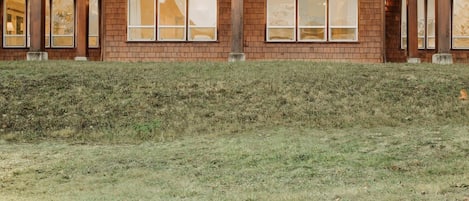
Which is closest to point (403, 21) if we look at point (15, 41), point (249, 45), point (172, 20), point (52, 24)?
point (249, 45)

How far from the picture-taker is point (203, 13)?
21297 millimetres

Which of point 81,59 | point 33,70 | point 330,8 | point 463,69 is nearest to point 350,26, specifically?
point 330,8

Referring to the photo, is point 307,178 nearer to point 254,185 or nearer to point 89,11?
point 254,185

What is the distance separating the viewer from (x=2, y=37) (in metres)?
24.3

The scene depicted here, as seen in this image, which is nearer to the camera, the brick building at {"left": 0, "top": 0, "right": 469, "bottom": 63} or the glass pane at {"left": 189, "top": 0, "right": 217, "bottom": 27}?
the brick building at {"left": 0, "top": 0, "right": 469, "bottom": 63}

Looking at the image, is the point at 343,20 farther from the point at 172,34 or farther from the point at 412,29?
the point at 172,34

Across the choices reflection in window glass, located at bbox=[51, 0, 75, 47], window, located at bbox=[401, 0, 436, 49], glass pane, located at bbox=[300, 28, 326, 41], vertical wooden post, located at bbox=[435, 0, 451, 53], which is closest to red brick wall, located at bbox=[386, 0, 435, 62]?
window, located at bbox=[401, 0, 436, 49]

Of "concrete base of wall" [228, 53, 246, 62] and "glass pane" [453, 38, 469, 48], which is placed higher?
"glass pane" [453, 38, 469, 48]

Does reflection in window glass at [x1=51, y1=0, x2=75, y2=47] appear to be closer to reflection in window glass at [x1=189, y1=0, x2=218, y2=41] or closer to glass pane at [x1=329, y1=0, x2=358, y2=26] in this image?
reflection in window glass at [x1=189, y1=0, x2=218, y2=41]

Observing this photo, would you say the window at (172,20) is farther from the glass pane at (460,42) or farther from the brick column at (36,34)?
the glass pane at (460,42)

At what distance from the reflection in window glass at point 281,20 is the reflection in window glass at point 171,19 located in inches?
117

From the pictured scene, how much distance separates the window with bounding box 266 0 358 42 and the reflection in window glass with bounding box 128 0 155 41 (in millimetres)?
4046

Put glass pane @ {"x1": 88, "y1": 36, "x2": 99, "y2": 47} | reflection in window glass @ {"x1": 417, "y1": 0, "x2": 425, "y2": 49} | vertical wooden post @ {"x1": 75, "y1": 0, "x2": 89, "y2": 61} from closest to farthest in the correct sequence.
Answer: vertical wooden post @ {"x1": 75, "y1": 0, "x2": 89, "y2": 61} → reflection in window glass @ {"x1": 417, "y1": 0, "x2": 425, "y2": 49} → glass pane @ {"x1": 88, "y1": 36, "x2": 99, "y2": 47}

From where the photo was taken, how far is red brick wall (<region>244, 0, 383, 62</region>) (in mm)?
20625
